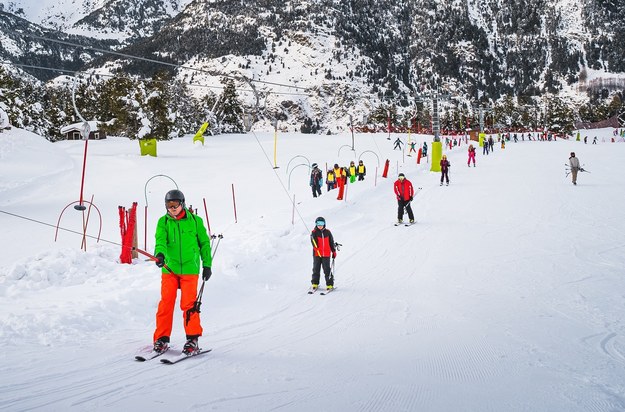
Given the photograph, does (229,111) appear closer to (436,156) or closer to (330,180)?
(436,156)

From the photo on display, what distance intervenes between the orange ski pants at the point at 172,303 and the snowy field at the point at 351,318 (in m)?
0.37

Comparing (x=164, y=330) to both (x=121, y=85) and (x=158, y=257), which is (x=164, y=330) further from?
(x=121, y=85)

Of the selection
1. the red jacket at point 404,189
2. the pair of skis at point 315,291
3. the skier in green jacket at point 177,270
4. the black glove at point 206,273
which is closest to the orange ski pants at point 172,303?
the skier in green jacket at point 177,270

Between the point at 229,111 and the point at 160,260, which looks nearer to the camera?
the point at 160,260

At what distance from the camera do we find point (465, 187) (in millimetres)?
→ 23000

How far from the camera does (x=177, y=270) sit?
197 inches

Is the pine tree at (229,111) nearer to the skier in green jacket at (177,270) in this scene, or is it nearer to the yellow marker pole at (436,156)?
the yellow marker pole at (436,156)

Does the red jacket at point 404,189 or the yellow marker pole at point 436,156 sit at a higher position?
the yellow marker pole at point 436,156

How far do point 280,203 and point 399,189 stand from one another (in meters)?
6.78

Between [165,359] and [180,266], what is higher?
[180,266]

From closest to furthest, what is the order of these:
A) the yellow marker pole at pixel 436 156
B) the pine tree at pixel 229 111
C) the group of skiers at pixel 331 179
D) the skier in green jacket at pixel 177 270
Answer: the skier in green jacket at pixel 177 270, the group of skiers at pixel 331 179, the yellow marker pole at pixel 436 156, the pine tree at pixel 229 111

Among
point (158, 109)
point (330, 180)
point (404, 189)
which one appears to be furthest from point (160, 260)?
point (158, 109)

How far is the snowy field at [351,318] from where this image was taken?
410cm

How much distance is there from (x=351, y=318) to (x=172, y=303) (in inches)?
105
